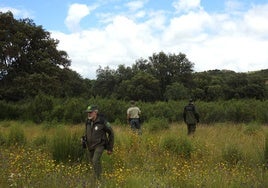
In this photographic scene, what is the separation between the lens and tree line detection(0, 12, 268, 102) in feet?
118

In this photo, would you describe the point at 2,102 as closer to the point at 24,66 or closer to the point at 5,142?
A: the point at 24,66

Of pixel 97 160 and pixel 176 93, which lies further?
pixel 176 93

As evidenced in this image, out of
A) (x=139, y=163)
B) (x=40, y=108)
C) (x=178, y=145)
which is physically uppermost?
(x=40, y=108)

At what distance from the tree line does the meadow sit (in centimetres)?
2091

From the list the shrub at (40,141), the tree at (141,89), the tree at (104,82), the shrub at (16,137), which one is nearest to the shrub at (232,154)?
the shrub at (40,141)

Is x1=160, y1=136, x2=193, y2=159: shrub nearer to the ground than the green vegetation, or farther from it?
nearer to the ground

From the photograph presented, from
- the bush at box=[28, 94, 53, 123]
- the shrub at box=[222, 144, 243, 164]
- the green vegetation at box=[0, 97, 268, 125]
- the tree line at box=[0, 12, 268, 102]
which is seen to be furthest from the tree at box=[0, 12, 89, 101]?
the shrub at box=[222, 144, 243, 164]

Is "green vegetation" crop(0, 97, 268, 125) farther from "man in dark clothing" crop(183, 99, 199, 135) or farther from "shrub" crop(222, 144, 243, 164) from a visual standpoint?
"shrub" crop(222, 144, 243, 164)

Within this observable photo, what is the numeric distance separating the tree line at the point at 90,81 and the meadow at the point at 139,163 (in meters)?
20.9

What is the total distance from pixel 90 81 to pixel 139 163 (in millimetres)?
73964

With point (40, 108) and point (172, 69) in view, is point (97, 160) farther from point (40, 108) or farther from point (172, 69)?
point (172, 69)

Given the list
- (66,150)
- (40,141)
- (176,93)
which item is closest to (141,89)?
(176,93)

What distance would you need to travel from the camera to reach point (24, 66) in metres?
38.3

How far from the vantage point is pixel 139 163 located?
32.6 feet
